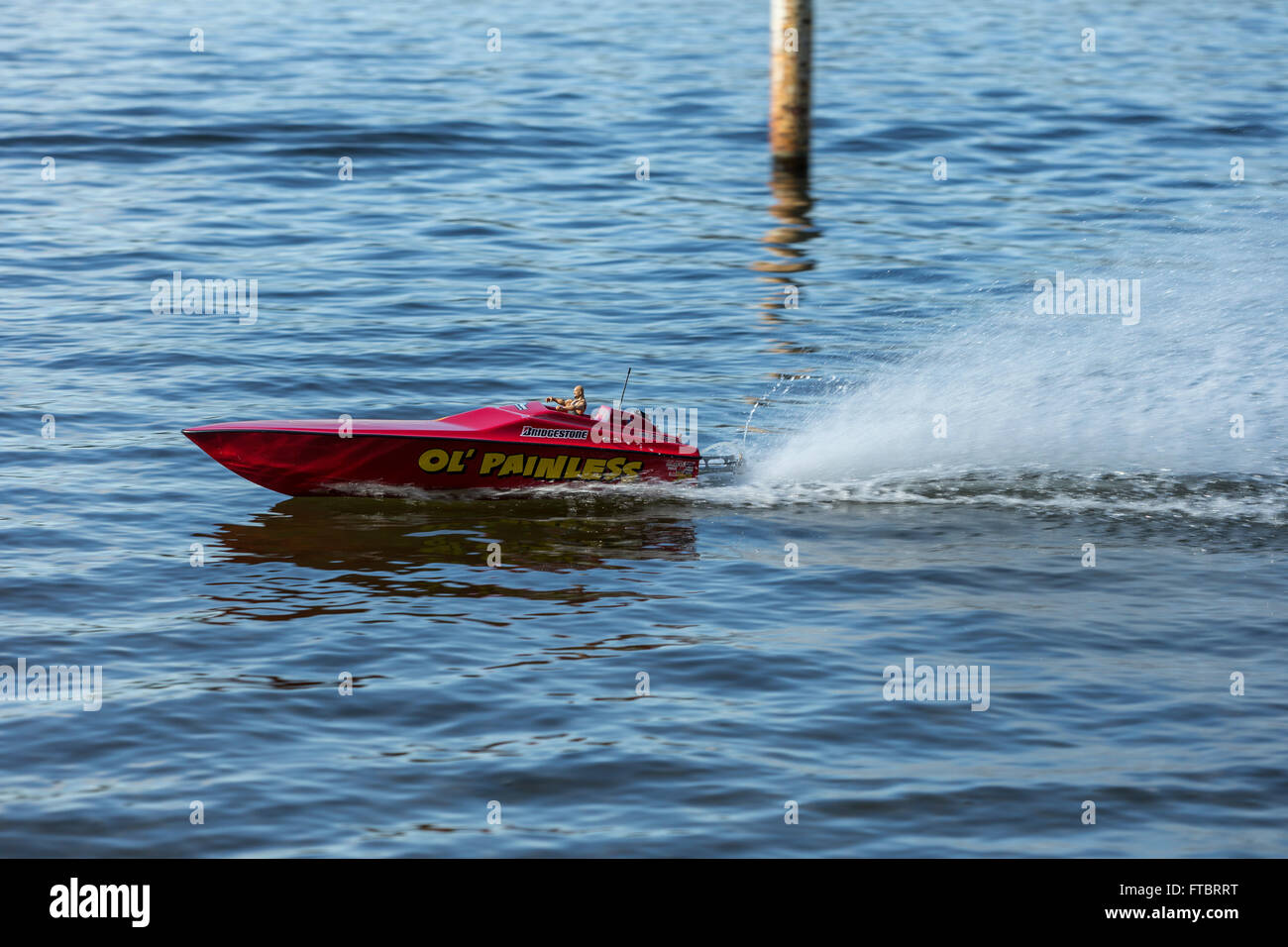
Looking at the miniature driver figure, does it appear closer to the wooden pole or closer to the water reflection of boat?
the water reflection of boat

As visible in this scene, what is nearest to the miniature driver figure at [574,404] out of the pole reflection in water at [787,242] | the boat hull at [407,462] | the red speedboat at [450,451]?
the red speedboat at [450,451]

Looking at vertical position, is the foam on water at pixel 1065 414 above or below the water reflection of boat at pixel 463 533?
above

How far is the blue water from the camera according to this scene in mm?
11789

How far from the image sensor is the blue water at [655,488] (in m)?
11.8

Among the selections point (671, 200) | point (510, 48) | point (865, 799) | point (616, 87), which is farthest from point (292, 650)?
point (510, 48)

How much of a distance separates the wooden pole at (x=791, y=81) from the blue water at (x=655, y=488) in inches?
44.6

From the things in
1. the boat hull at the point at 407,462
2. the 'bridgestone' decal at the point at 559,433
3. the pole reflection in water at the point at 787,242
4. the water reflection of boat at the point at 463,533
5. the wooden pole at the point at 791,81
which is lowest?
the water reflection of boat at the point at 463,533

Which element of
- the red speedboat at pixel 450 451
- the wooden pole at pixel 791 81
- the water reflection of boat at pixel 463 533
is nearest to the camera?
the water reflection of boat at pixel 463 533

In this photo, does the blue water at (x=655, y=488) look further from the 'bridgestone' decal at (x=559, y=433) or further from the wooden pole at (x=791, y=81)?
the wooden pole at (x=791, y=81)

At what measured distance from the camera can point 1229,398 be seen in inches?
834

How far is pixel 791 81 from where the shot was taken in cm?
3005

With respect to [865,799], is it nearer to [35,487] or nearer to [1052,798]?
[1052,798]
